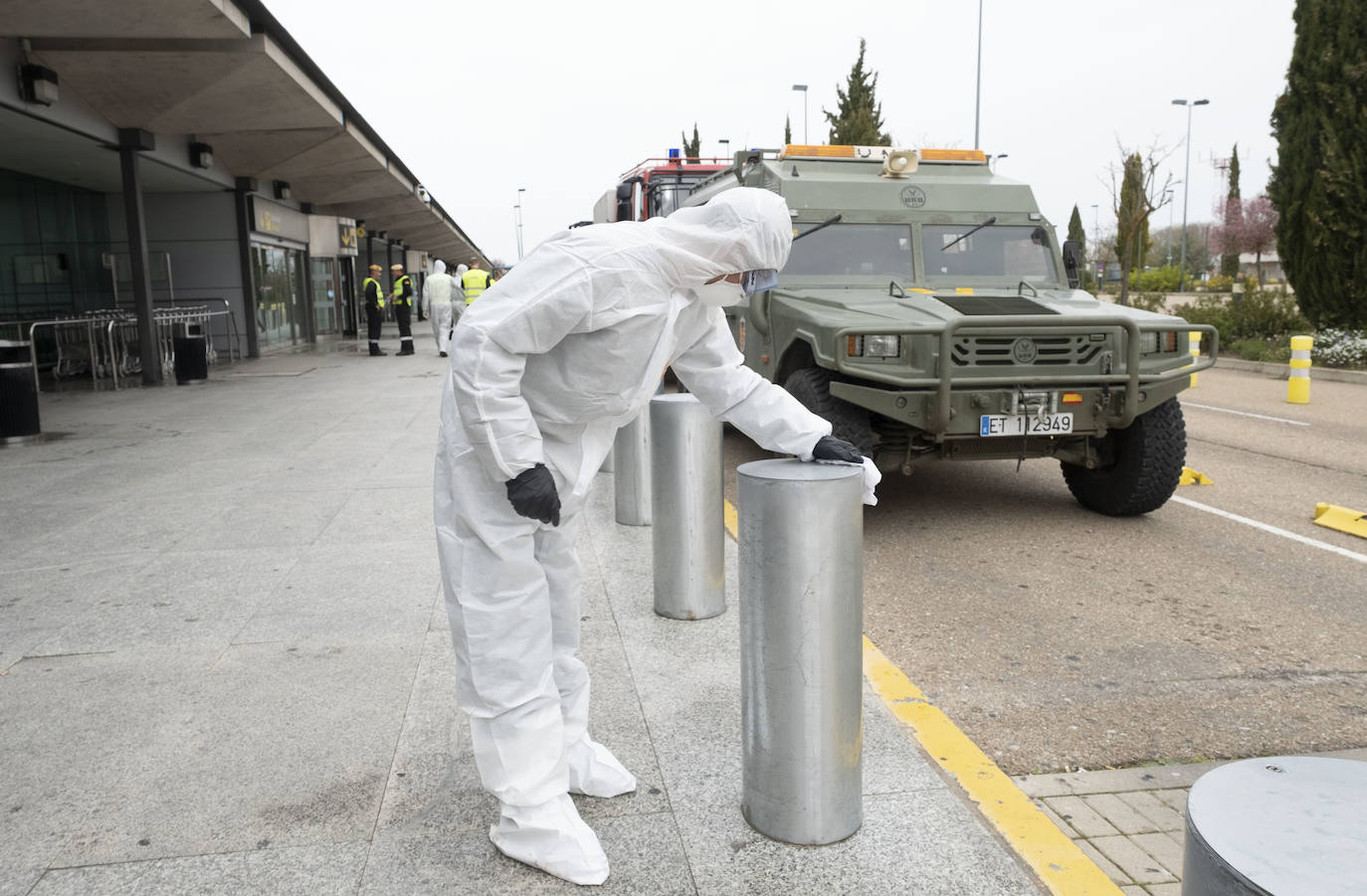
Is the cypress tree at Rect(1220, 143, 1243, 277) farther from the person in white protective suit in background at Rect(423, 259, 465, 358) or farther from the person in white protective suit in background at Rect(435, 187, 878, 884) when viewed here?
the person in white protective suit in background at Rect(435, 187, 878, 884)

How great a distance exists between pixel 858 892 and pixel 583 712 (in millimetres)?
863

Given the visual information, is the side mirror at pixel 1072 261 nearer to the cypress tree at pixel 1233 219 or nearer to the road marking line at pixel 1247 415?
the road marking line at pixel 1247 415

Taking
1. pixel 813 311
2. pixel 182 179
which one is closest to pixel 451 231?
pixel 182 179

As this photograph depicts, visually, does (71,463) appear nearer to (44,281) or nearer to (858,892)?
(858,892)

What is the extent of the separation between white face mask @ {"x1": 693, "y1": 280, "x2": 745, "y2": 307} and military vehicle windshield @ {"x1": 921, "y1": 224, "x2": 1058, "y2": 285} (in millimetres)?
4760

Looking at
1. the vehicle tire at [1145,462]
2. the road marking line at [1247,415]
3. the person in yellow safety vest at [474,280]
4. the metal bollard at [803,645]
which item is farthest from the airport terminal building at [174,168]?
the road marking line at [1247,415]

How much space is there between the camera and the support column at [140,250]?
47.2 feet

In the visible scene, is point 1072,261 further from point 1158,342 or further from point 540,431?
point 540,431

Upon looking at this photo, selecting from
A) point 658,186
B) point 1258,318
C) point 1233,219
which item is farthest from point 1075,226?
point 658,186

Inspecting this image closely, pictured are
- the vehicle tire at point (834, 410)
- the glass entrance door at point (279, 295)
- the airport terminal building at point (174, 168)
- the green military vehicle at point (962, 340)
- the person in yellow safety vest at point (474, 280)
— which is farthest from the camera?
the glass entrance door at point (279, 295)

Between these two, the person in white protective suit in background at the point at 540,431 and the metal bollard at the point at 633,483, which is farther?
the metal bollard at the point at 633,483

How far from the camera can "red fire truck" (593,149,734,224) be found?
595 inches

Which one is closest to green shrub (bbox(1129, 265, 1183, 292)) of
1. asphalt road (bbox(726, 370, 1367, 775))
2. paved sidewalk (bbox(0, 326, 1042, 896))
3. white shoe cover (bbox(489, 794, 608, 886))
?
asphalt road (bbox(726, 370, 1367, 775))

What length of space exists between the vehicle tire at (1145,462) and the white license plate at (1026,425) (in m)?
0.60
